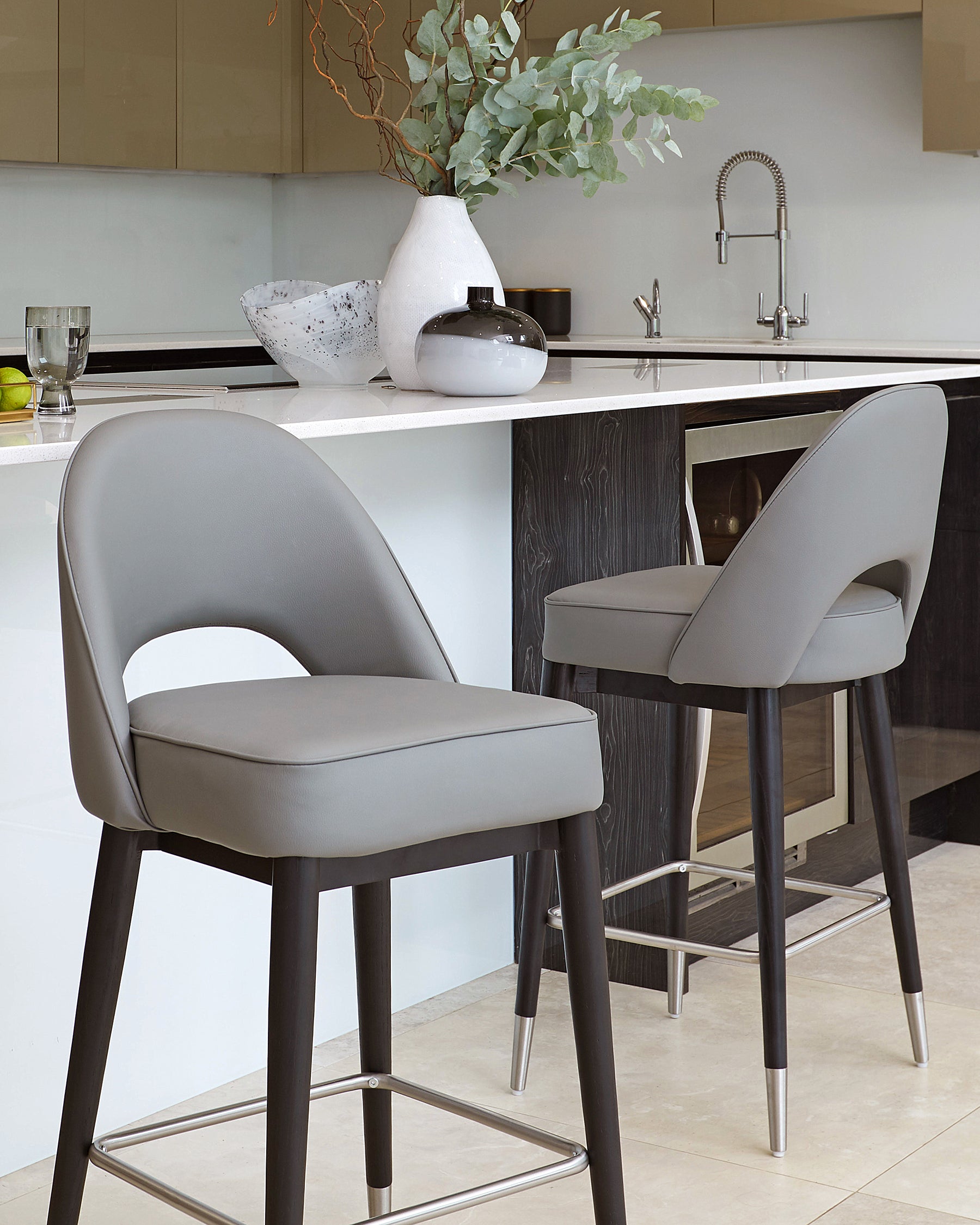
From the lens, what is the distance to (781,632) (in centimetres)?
203

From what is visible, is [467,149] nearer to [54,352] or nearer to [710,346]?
[54,352]

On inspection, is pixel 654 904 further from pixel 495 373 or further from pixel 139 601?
pixel 139 601

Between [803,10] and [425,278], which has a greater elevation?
[803,10]

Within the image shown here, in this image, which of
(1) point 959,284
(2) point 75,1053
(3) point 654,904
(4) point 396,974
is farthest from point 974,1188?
(1) point 959,284

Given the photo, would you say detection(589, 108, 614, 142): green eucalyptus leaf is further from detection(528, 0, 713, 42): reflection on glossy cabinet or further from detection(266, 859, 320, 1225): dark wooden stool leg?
detection(528, 0, 713, 42): reflection on glossy cabinet

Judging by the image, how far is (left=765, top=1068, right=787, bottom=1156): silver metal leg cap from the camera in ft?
6.98

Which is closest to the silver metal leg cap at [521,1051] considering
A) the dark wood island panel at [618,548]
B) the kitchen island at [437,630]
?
the kitchen island at [437,630]

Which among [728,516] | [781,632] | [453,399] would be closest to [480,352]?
[453,399]

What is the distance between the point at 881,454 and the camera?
2.05m

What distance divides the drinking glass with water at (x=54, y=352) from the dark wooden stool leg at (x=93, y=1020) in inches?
24.1

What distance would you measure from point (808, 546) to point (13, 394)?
95 cm

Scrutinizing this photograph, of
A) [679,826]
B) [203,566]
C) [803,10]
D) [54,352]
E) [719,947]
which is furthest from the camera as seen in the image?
[803,10]

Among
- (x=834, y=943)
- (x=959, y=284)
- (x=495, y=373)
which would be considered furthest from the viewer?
(x=959, y=284)

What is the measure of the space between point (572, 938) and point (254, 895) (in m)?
0.98
